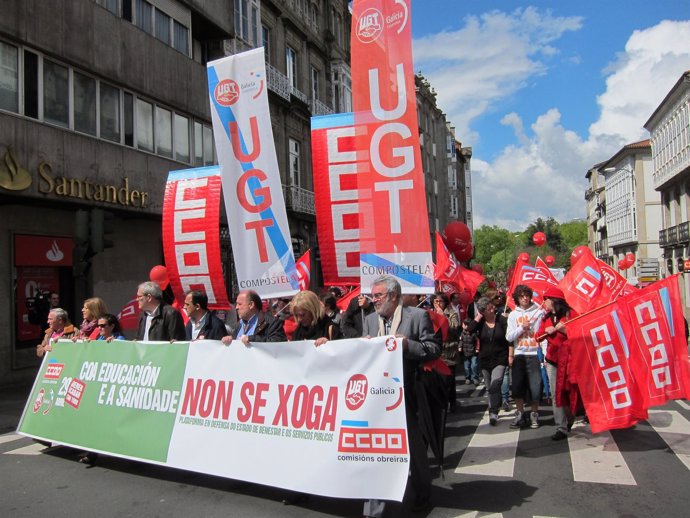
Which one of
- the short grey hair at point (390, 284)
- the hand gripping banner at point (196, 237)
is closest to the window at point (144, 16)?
the hand gripping banner at point (196, 237)

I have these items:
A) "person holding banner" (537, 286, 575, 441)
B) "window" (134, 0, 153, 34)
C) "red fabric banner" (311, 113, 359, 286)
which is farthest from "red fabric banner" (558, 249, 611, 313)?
"window" (134, 0, 153, 34)

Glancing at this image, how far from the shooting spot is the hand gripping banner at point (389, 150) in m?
6.17

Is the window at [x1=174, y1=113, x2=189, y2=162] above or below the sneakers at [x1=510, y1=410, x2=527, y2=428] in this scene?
above

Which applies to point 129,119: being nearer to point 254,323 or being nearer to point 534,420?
point 254,323

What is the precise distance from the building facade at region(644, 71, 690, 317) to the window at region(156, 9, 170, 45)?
116 feet

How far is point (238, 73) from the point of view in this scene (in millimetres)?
7242

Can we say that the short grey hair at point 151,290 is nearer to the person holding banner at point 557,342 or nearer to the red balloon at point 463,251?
the person holding banner at point 557,342

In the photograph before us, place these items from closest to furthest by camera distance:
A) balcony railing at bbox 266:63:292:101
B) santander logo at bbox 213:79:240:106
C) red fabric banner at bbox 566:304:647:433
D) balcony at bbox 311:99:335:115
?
1. red fabric banner at bbox 566:304:647:433
2. santander logo at bbox 213:79:240:106
3. balcony railing at bbox 266:63:292:101
4. balcony at bbox 311:99:335:115

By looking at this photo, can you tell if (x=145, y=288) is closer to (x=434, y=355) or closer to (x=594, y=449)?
(x=434, y=355)

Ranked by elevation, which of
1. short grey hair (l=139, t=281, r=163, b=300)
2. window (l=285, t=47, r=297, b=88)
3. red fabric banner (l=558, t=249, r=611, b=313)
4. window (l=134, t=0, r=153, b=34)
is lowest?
red fabric banner (l=558, t=249, r=611, b=313)

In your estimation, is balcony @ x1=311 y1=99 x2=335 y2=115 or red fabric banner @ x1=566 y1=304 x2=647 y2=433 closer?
red fabric banner @ x1=566 y1=304 x2=647 y2=433

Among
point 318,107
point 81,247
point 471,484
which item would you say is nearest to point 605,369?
point 471,484

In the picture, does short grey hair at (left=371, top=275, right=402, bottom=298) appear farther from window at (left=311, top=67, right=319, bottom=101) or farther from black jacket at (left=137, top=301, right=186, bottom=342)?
window at (left=311, top=67, right=319, bottom=101)

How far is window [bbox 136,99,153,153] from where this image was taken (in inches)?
583
